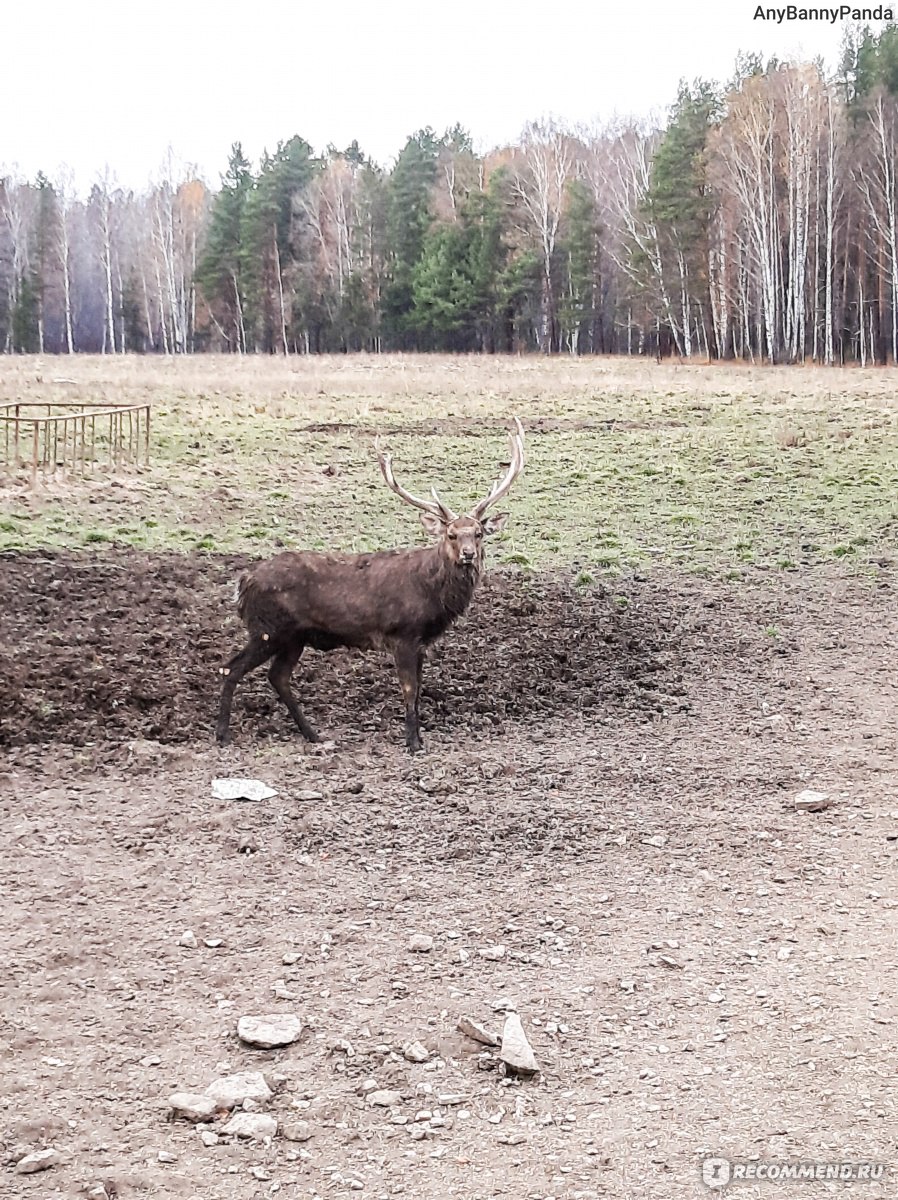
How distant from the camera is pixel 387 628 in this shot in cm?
746

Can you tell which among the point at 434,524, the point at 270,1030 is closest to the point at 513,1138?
the point at 270,1030

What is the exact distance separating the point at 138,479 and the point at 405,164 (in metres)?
45.0

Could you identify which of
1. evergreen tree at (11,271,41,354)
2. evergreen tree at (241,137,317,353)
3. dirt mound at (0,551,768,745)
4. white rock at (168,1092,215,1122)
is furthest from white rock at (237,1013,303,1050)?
evergreen tree at (11,271,41,354)

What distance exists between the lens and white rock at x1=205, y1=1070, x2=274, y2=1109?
3.77 meters

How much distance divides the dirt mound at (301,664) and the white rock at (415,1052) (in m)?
3.55

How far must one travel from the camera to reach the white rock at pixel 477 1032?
407cm

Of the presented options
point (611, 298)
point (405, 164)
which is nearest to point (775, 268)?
point (611, 298)

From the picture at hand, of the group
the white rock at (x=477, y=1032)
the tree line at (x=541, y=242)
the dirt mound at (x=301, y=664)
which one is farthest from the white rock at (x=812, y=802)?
the tree line at (x=541, y=242)

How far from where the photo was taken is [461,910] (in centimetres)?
511

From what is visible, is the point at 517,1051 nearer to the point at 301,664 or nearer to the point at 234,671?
the point at 234,671

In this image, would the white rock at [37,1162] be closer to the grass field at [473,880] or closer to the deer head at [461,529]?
the grass field at [473,880]

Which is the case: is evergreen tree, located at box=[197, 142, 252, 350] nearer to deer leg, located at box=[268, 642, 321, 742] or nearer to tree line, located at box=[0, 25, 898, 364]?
tree line, located at box=[0, 25, 898, 364]

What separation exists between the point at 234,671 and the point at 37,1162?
4067 mm

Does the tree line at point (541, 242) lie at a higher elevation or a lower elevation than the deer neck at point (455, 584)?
higher
